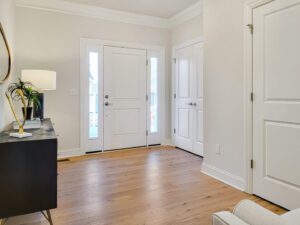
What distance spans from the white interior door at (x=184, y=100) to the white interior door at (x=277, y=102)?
184 centimetres

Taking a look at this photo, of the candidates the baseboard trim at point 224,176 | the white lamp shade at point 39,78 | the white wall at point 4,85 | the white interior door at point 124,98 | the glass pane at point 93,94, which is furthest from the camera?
the white interior door at point 124,98

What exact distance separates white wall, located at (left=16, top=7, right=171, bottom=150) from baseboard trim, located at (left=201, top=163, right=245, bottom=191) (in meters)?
2.26

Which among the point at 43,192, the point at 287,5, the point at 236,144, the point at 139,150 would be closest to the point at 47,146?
the point at 43,192

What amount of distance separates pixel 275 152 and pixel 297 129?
Answer: 31cm

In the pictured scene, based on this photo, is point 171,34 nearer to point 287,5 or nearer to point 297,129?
point 287,5

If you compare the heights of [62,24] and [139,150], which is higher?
[62,24]

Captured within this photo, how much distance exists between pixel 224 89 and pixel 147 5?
2147mm

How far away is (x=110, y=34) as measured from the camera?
4.23m

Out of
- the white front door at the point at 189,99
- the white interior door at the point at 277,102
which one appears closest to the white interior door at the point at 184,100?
the white front door at the point at 189,99

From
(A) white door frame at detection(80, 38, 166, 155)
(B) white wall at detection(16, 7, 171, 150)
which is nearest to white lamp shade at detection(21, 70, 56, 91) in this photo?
(B) white wall at detection(16, 7, 171, 150)

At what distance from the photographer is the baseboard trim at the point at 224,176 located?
254cm

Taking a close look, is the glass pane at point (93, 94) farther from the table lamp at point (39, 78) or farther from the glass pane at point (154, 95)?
the table lamp at point (39, 78)

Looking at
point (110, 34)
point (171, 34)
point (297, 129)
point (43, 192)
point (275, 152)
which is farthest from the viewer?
point (171, 34)

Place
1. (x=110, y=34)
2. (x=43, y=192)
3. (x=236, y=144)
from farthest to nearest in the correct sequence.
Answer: (x=110, y=34)
(x=236, y=144)
(x=43, y=192)
